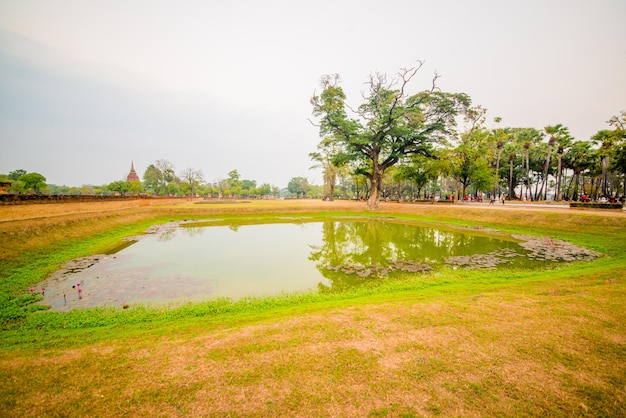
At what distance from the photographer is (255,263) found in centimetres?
1150

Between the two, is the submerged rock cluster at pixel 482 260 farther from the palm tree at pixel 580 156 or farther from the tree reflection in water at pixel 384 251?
the palm tree at pixel 580 156

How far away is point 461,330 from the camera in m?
4.84

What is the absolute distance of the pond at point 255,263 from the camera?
27.4ft

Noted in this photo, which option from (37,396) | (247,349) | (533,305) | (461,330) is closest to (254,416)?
(247,349)

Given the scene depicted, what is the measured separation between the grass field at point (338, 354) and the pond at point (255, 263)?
1146 mm

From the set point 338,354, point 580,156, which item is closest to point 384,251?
point 338,354

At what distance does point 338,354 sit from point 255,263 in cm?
794

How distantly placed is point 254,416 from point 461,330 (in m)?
4.09

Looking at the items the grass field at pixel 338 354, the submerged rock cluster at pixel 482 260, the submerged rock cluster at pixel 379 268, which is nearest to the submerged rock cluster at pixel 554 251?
the submerged rock cluster at pixel 482 260

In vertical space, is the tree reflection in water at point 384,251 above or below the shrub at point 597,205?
below

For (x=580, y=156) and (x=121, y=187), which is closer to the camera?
(x=580, y=156)

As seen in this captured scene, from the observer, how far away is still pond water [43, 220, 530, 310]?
8.34 metres

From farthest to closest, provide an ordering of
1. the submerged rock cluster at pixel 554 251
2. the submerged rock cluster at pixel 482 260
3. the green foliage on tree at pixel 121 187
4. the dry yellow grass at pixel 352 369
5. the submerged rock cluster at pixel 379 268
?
1. the green foliage on tree at pixel 121 187
2. the submerged rock cluster at pixel 554 251
3. the submerged rock cluster at pixel 482 260
4. the submerged rock cluster at pixel 379 268
5. the dry yellow grass at pixel 352 369

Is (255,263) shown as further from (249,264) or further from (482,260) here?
(482,260)
